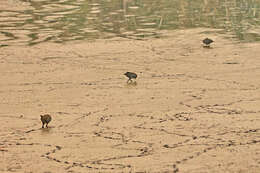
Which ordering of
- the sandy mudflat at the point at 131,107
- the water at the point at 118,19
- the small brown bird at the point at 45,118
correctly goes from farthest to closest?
the water at the point at 118,19, the small brown bird at the point at 45,118, the sandy mudflat at the point at 131,107

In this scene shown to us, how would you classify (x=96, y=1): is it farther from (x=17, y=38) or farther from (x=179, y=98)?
(x=179, y=98)

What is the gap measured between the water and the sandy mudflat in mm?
568

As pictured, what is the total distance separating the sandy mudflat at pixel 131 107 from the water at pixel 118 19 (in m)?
0.57

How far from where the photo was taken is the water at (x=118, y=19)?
25.0ft

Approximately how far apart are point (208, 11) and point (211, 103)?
5309mm

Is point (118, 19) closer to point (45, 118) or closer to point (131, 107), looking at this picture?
point (131, 107)

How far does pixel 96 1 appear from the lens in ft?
36.7

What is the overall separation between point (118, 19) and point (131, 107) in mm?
4579

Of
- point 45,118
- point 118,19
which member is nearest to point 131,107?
point 45,118

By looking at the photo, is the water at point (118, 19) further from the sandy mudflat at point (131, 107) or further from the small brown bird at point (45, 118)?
the small brown bird at point (45, 118)

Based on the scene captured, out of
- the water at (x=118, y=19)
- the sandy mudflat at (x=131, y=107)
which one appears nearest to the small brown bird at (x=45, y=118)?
the sandy mudflat at (x=131, y=107)

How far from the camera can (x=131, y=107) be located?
450 centimetres

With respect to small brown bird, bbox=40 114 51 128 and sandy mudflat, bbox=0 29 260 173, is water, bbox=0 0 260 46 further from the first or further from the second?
small brown bird, bbox=40 114 51 128

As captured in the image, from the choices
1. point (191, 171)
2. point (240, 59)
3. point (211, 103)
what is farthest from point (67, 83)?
point (191, 171)
